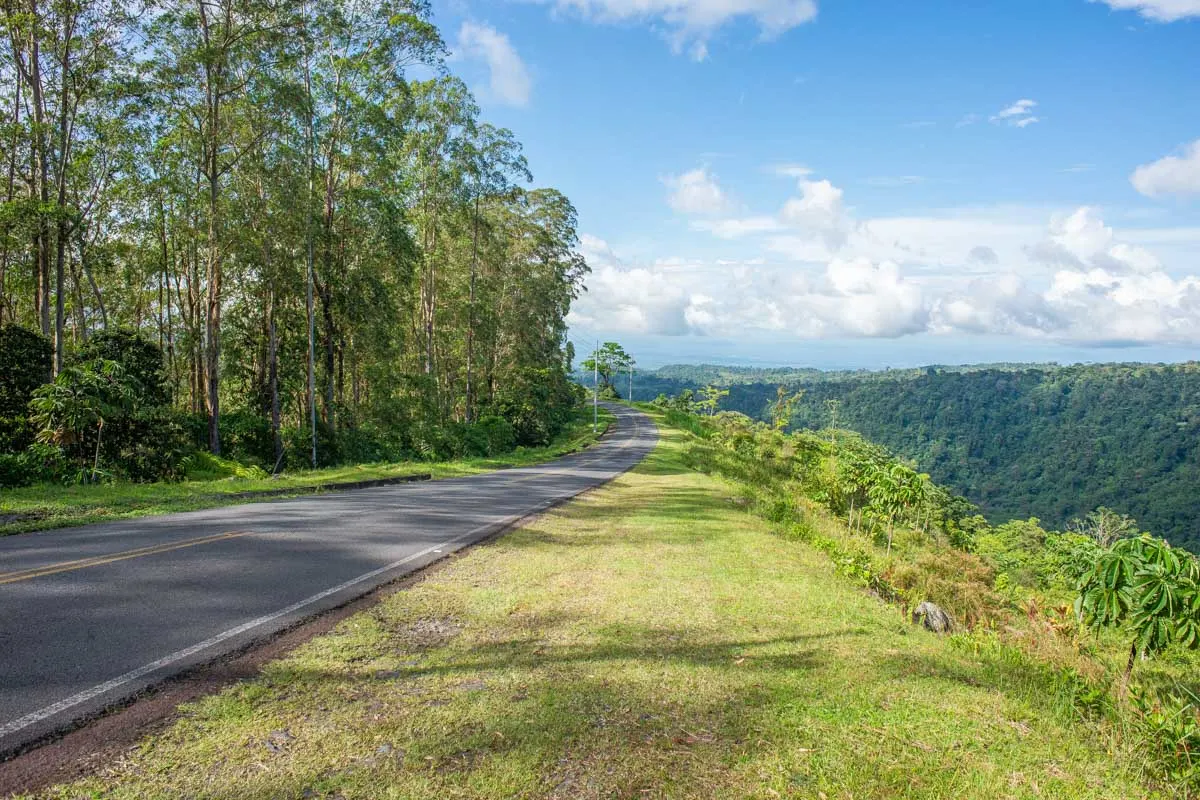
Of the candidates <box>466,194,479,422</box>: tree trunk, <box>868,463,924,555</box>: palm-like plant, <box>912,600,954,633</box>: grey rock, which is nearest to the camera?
<box>912,600,954,633</box>: grey rock

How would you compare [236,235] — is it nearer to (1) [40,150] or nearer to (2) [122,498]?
(1) [40,150]

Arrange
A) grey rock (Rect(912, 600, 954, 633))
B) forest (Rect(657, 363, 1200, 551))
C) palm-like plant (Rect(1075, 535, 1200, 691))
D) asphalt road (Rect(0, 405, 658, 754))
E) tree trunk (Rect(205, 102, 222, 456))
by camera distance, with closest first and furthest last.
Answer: asphalt road (Rect(0, 405, 658, 754)) → palm-like plant (Rect(1075, 535, 1200, 691)) → grey rock (Rect(912, 600, 954, 633)) → tree trunk (Rect(205, 102, 222, 456)) → forest (Rect(657, 363, 1200, 551))

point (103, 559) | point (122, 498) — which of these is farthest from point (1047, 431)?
point (103, 559)

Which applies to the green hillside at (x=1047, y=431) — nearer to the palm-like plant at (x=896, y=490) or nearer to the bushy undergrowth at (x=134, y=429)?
the bushy undergrowth at (x=134, y=429)

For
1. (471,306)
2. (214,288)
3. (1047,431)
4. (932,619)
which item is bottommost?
Result: (1047,431)

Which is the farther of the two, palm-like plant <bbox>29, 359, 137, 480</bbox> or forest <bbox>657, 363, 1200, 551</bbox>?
forest <bbox>657, 363, 1200, 551</bbox>

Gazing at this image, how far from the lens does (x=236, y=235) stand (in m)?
20.6

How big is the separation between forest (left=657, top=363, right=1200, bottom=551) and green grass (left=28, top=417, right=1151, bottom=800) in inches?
3430

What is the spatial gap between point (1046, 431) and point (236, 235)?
154 m

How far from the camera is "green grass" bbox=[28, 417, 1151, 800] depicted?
10.1ft

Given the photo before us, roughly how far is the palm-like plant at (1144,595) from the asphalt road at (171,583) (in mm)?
6772

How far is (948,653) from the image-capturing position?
5305 mm

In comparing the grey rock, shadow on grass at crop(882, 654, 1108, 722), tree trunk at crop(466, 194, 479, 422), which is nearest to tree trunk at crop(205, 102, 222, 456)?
tree trunk at crop(466, 194, 479, 422)

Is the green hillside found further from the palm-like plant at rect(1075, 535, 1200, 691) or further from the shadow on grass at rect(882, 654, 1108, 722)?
the shadow on grass at rect(882, 654, 1108, 722)
